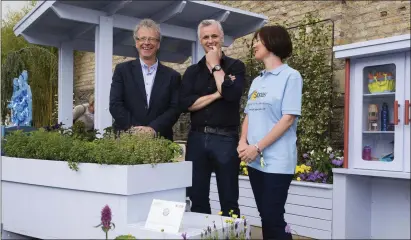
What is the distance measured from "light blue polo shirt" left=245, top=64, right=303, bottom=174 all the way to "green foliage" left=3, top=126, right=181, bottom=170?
1.51 ft

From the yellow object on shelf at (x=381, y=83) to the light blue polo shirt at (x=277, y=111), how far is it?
156 centimetres

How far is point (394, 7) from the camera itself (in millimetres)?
4531

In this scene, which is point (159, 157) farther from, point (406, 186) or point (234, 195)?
point (406, 186)

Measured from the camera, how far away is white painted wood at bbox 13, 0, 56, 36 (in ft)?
12.2

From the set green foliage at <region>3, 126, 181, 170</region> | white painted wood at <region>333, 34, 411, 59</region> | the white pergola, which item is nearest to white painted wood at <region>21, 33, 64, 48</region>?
the white pergola

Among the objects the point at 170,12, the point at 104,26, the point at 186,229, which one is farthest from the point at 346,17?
the point at 186,229

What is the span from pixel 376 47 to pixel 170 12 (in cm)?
203

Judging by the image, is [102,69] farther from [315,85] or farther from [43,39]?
[315,85]

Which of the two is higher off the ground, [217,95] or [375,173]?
[217,95]

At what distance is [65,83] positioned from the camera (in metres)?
4.99

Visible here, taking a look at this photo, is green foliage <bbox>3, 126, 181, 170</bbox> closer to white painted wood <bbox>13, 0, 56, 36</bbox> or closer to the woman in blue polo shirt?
the woman in blue polo shirt

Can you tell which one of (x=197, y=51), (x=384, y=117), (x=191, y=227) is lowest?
(x=191, y=227)

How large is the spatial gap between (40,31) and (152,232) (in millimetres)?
3603

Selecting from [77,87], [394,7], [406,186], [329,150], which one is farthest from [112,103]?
[77,87]
